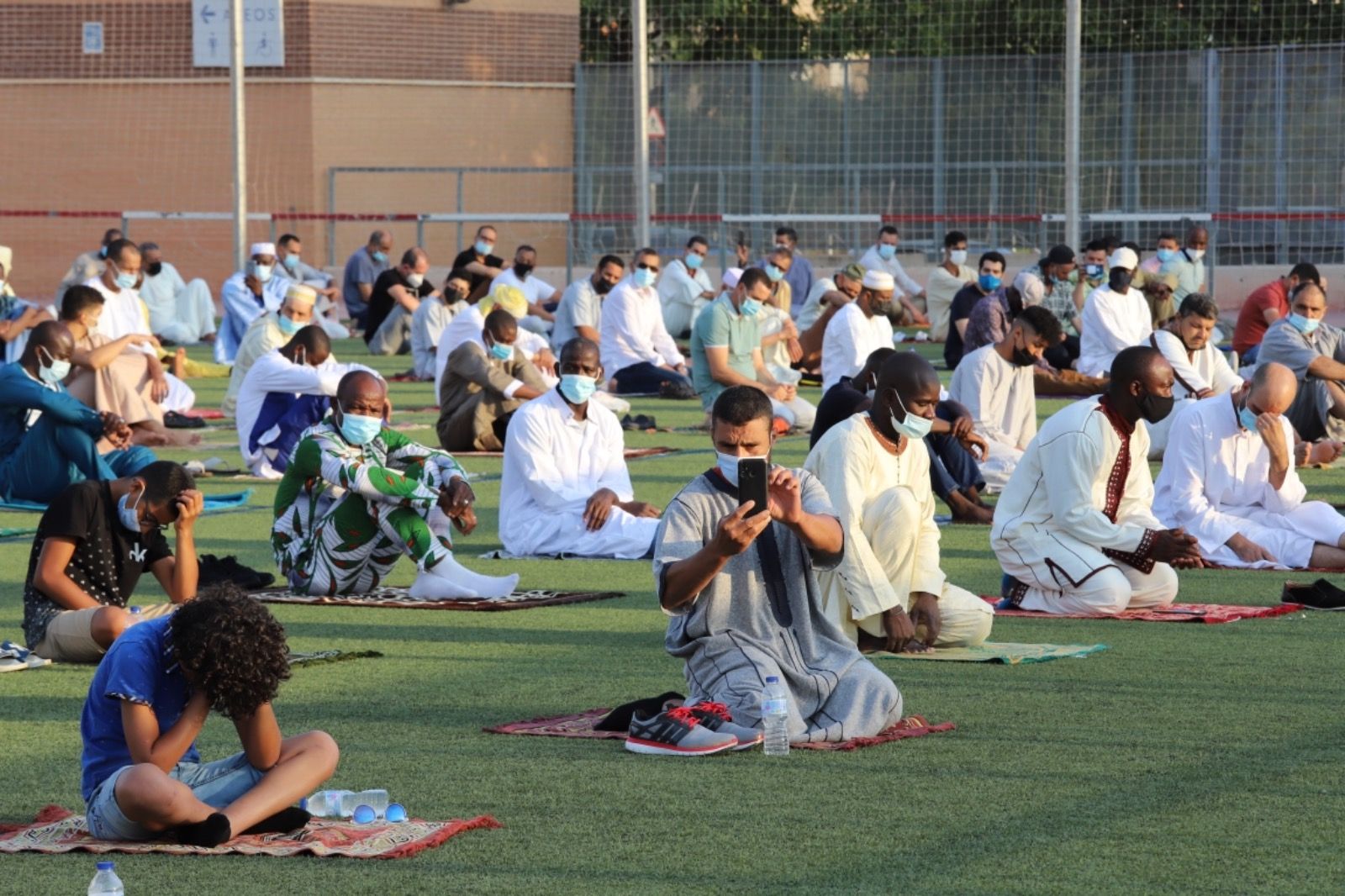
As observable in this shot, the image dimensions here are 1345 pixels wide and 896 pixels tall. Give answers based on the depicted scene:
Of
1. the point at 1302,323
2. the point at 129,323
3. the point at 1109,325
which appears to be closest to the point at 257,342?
the point at 129,323

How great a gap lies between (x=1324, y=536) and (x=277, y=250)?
63.3ft

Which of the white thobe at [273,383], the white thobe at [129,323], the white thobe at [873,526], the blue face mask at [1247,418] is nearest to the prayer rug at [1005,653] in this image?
the white thobe at [873,526]

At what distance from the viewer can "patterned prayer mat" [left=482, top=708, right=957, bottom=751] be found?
670 cm

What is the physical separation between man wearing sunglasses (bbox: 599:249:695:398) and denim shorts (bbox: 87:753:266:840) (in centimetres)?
1476

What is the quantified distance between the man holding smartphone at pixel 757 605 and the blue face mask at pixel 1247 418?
4117 millimetres

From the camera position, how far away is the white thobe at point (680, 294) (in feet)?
85.0

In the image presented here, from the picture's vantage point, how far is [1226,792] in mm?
6012

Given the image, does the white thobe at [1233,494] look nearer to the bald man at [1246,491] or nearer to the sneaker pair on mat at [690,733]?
the bald man at [1246,491]

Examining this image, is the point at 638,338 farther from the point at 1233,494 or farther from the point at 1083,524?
the point at 1083,524

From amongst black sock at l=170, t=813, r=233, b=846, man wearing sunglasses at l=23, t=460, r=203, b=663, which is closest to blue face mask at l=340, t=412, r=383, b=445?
man wearing sunglasses at l=23, t=460, r=203, b=663

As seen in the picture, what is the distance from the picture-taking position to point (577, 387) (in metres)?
11.2

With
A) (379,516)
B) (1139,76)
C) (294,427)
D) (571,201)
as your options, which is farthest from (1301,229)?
(379,516)

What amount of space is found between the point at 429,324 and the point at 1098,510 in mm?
12709

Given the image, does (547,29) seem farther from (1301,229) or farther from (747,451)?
(747,451)
